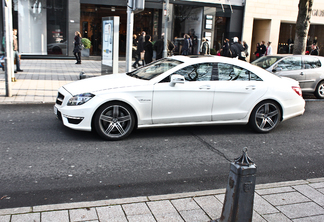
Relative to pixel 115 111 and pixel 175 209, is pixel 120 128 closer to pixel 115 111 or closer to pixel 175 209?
pixel 115 111

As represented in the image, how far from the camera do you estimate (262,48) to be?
22.8 m

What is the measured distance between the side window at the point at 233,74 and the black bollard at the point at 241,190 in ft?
12.5

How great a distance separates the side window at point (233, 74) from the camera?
6691 millimetres

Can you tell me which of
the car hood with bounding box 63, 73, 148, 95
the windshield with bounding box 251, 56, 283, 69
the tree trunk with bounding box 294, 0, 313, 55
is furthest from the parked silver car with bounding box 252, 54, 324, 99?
the car hood with bounding box 63, 73, 148, 95

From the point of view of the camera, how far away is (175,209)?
→ 11.6ft

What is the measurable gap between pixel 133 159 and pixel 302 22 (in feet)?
41.6

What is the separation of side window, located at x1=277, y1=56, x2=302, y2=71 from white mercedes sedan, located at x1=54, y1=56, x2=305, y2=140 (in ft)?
15.3

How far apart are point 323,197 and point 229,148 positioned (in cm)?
216

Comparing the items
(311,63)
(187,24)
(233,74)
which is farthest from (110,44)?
(187,24)

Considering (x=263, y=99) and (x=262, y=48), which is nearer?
(x=263, y=99)

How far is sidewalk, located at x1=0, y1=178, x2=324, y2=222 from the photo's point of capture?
130 inches

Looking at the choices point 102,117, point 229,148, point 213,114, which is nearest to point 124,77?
point 102,117

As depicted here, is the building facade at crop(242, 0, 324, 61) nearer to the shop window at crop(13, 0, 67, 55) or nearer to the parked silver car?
the shop window at crop(13, 0, 67, 55)

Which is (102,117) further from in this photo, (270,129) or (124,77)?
(270,129)
